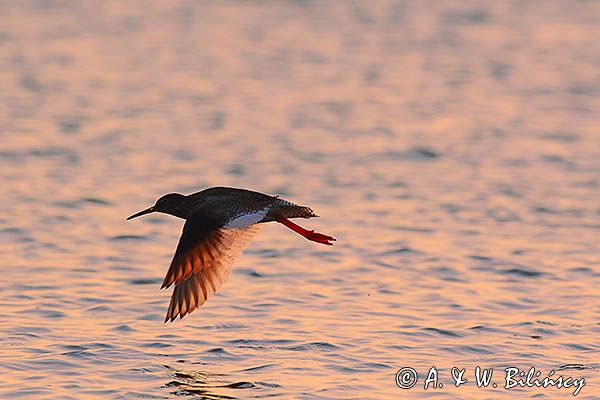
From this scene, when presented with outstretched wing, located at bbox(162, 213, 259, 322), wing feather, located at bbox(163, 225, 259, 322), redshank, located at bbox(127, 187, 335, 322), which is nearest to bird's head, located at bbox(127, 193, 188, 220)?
redshank, located at bbox(127, 187, 335, 322)

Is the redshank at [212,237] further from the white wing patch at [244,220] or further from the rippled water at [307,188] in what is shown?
the rippled water at [307,188]

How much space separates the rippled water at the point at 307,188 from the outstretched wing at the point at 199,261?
1.62ft

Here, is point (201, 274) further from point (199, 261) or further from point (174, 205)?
point (174, 205)

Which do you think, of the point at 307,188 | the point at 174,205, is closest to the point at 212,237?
the point at 174,205

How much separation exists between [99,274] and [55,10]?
1640 centimetres

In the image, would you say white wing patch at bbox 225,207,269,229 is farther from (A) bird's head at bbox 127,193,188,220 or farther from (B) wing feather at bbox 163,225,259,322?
(A) bird's head at bbox 127,193,188,220

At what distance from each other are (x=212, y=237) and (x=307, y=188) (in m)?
5.89

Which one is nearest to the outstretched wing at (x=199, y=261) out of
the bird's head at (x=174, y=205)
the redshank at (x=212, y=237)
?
the redshank at (x=212, y=237)

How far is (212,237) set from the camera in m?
10.4

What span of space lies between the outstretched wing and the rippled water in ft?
1.62

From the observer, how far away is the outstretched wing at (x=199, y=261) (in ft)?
33.4

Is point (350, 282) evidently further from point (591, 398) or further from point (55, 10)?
point (55, 10)

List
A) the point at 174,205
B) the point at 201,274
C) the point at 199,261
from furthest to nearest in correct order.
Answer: the point at 174,205 < the point at 201,274 < the point at 199,261

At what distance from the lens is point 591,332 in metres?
11.3
